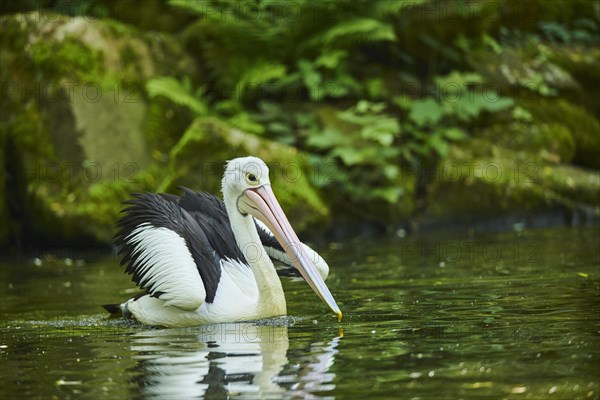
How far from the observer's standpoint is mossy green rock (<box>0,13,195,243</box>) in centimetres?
1352

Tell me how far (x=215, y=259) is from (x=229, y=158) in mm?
6475

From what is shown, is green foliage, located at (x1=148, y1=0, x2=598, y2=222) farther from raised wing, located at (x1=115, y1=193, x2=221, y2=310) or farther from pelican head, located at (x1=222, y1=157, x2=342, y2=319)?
pelican head, located at (x1=222, y1=157, x2=342, y2=319)

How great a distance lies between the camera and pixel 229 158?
13422 mm

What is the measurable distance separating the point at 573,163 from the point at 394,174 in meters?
3.45

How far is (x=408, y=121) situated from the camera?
15195 mm

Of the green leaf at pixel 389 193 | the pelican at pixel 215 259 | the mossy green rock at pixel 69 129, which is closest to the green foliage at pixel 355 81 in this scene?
the green leaf at pixel 389 193

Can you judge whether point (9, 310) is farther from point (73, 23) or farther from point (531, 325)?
point (73, 23)

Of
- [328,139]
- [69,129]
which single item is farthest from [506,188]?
[69,129]

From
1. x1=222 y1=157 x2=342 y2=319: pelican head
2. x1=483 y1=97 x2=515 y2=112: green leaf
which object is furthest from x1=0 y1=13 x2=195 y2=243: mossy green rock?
x1=222 y1=157 x2=342 y2=319: pelican head

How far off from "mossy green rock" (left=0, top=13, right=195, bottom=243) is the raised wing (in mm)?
6255

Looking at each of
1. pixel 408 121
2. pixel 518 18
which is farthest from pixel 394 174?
pixel 518 18

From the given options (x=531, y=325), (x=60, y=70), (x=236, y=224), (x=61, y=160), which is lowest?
(x=531, y=325)

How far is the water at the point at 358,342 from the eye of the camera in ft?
14.3

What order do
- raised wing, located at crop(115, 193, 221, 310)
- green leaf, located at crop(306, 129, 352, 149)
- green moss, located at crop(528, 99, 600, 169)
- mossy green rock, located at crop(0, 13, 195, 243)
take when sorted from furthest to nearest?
1. green moss, located at crop(528, 99, 600, 169)
2. green leaf, located at crop(306, 129, 352, 149)
3. mossy green rock, located at crop(0, 13, 195, 243)
4. raised wing, located at crop(115, 193, 221, 310)
